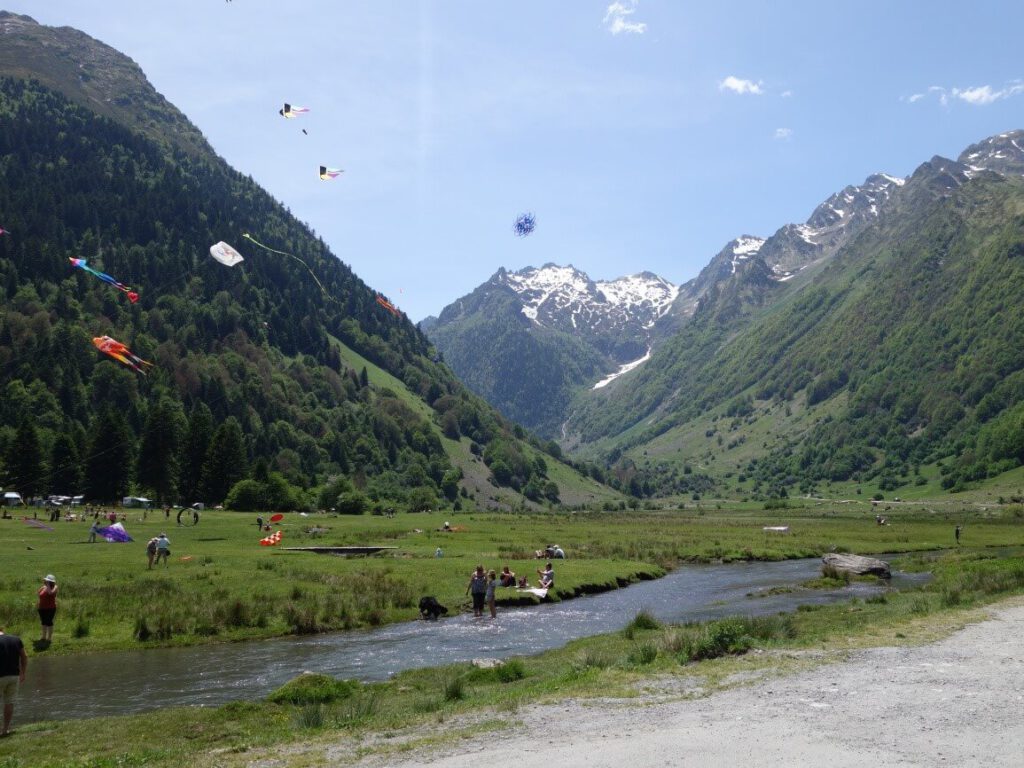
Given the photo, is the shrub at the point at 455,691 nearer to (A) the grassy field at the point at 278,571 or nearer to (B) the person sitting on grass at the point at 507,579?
(A) the grassy field at the point at 278,571

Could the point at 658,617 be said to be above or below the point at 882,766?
below

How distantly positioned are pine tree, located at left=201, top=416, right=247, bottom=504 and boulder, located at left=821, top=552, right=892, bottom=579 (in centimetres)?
9530

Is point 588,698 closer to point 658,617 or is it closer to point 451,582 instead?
point 658,617

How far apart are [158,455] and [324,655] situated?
104013mm

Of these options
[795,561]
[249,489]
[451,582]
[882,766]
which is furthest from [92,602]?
[249,489]

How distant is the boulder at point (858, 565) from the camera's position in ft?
185

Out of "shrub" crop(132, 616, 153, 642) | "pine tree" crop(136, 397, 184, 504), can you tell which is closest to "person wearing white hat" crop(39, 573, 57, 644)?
"shrub" crop(132, 616, 153, 642)

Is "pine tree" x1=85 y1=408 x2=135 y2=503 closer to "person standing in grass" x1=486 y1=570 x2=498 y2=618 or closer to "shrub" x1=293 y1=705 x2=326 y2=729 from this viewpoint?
"person standing in grass" x1=486 y1=570 x2=498 y2=618

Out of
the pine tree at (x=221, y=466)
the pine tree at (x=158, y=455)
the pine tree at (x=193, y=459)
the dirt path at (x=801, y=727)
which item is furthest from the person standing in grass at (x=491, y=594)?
the pine tree at (x=158, y=455)

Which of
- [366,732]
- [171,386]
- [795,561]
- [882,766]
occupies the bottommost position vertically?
[795,561]

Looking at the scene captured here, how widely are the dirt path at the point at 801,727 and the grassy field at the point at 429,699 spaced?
1.42m

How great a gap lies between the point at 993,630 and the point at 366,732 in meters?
21.7

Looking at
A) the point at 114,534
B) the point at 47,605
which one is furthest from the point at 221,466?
the point at 47,605

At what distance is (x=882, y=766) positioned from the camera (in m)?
12.1
